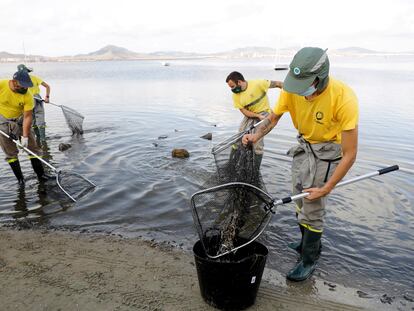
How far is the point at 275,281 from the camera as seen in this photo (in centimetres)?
384

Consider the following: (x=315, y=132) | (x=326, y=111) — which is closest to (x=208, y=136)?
(x=315, y=132)

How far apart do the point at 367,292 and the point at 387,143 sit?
24.1 feet

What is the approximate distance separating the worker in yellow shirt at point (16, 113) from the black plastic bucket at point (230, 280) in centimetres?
422

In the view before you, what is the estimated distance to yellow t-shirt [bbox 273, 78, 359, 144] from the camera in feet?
9.60

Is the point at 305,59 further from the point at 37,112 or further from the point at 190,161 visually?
the point at 37,112

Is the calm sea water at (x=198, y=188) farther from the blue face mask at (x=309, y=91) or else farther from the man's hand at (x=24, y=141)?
the blue face mask at (x=309, y=91)

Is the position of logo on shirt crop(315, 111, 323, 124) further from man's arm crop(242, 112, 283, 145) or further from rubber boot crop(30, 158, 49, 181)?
rubber boot crop(30, 158, 49, 181)

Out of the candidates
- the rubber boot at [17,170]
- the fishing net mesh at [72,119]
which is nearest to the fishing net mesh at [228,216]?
the rubber boot at [17,170]

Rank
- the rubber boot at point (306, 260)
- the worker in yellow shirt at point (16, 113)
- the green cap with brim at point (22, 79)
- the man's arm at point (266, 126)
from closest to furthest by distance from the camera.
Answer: the rubber boot at point (306, 260) → the man's arm at point (266, 126) → the green cap with brim at point (22, 79) → the worker in yellow shirt at point (16, 113)

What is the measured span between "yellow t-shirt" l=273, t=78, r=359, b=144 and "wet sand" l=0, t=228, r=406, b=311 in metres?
1.61

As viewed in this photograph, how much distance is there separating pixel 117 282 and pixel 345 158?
259cm

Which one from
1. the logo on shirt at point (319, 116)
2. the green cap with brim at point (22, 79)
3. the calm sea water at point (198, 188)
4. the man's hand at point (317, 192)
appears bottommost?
the calm sea water at point (198, 188)

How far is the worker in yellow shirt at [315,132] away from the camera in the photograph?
2926 mm

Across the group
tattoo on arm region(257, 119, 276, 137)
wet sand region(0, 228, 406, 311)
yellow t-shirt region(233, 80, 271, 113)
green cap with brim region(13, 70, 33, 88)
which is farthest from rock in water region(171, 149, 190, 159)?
tattoo on arm region(257, 119, 276, 137)
